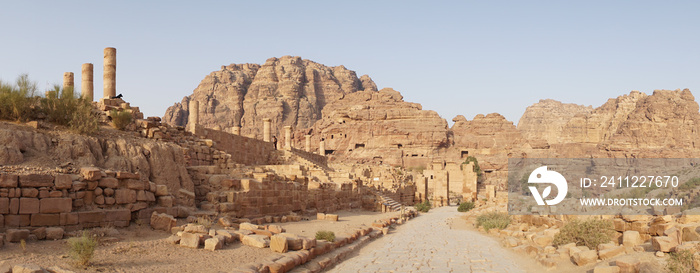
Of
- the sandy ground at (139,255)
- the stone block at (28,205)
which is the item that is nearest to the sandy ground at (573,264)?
the sandy ground at (139,255)

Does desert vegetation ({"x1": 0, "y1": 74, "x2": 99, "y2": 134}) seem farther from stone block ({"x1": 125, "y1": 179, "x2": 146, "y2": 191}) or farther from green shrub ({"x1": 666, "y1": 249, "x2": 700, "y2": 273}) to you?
green shrub ({"x1": 666, "y1": 249, "x2": 700, "y2": 273})

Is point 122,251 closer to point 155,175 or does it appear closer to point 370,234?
point 155,175

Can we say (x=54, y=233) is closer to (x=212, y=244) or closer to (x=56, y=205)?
(x=56, y=205)

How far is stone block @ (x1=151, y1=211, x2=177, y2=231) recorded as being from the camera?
9.66 m

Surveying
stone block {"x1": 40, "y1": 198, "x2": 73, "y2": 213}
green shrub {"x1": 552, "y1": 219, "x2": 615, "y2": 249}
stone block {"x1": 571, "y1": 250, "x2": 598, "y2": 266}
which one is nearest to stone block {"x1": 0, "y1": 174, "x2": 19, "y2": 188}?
stone block {"x1": 40, "y1": 198, "x2": 73, "y2": 213}

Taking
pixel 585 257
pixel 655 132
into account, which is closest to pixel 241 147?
pixel 585 257

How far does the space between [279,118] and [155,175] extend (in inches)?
3843

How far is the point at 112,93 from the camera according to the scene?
61.3ft

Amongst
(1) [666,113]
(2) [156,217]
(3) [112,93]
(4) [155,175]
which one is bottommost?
(2) [156,217]

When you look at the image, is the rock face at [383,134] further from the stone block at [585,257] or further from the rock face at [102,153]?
the stone block at [585,257]

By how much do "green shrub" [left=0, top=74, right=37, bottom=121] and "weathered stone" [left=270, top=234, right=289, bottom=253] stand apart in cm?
720

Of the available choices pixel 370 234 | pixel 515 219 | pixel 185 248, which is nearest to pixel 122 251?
pixel 185 248

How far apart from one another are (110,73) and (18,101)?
703 centimetres

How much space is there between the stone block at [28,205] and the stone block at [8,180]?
263 mm
